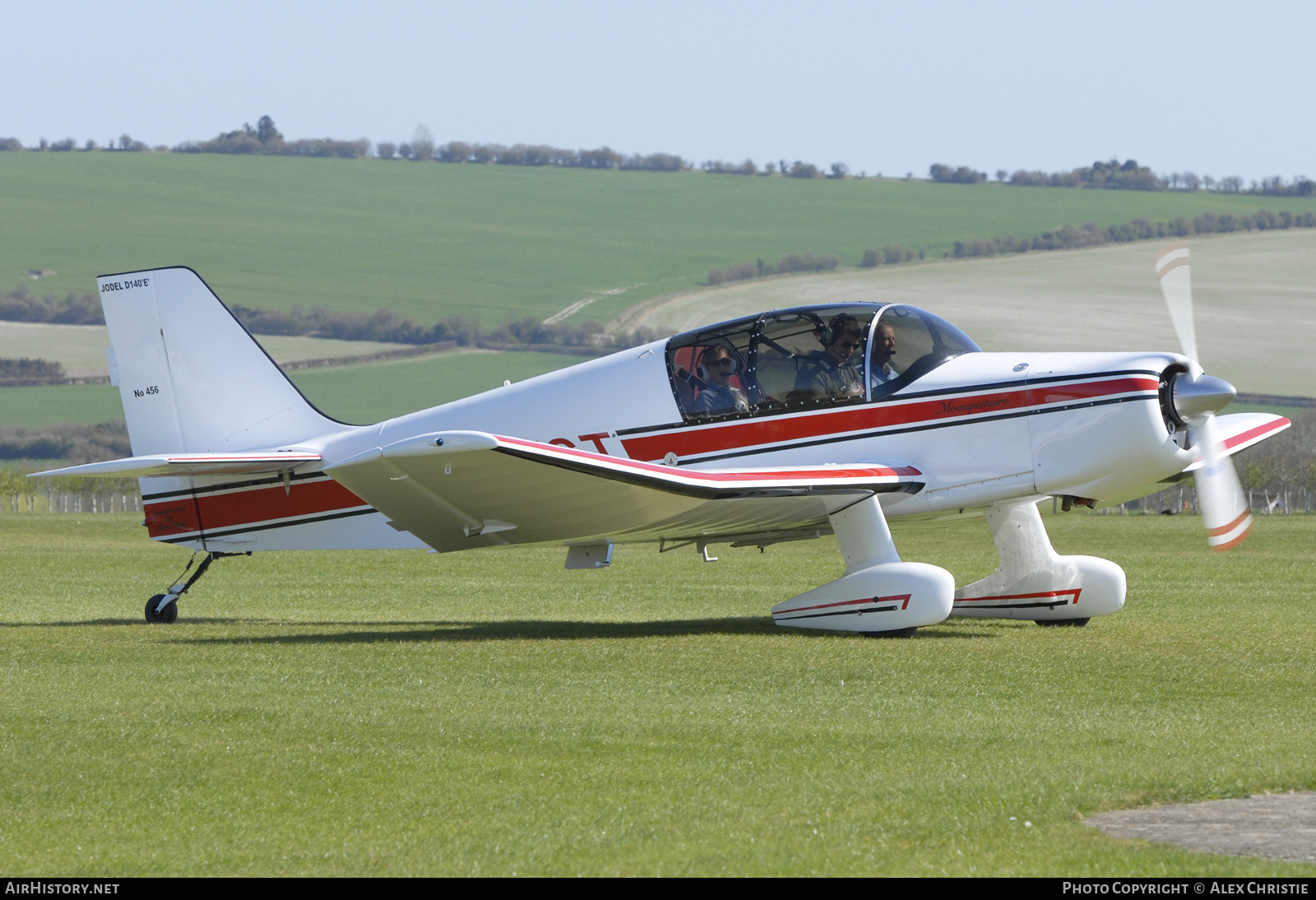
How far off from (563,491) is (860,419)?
2966 millimetres

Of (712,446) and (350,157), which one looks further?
(350,157)

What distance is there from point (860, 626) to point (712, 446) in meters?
2.23

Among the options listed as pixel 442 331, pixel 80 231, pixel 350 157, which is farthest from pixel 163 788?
pixel 350 157

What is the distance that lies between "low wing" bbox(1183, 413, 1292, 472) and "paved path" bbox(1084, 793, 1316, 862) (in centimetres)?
696

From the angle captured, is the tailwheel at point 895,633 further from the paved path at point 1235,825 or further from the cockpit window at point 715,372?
the paved path at point 1235,825

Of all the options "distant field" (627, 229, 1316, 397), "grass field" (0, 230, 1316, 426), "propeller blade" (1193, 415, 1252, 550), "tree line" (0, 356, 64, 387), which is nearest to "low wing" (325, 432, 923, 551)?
"propeller blade" (1193, 415, 1252, 550)

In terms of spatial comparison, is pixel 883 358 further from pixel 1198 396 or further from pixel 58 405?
pixel 58 405

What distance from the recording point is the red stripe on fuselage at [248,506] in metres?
14.6

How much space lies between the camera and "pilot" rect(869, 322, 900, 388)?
516 inches

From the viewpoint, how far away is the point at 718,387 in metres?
13.6

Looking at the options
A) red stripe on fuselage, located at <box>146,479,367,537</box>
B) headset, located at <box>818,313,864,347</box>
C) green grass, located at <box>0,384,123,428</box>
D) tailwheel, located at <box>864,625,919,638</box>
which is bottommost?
green grass, located at <box>0,384,123,428</box>

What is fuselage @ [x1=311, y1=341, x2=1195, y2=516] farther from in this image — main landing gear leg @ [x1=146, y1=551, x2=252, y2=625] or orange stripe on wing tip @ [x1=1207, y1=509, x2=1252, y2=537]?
main landing gear leg @ [x1=146, y1=551, x2=252, y2=625]

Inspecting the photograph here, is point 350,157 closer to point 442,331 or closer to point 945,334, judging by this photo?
point 442,331

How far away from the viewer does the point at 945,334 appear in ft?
44.2
